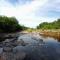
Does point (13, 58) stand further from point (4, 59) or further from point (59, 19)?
point (59, 19)

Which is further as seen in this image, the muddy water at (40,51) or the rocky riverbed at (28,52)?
the muddy water at (40,51)

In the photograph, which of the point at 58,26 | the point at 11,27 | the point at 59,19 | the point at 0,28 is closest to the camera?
the point at 0,28

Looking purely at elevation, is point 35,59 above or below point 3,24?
below

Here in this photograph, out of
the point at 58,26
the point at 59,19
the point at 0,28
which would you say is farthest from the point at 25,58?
the point at 59,19

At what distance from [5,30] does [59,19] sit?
104 m

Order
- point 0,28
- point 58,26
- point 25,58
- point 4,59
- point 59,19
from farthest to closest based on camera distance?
point 59,19 → point 58,26 → point 0,28 → point 25,58 → point 4,59

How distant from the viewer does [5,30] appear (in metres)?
97.7

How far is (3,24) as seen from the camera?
313 ft

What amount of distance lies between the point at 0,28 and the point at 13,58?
70994mm

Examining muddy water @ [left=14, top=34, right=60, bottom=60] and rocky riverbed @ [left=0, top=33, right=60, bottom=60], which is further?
muddy water @ [left=14, top=34, right=60, bottom=60]

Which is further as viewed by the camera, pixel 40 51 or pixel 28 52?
pixel 40 51

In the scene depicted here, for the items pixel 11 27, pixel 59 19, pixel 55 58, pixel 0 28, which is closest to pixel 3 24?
pixel 0 28

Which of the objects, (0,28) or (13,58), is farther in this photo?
(0,28)

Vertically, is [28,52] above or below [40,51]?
above
